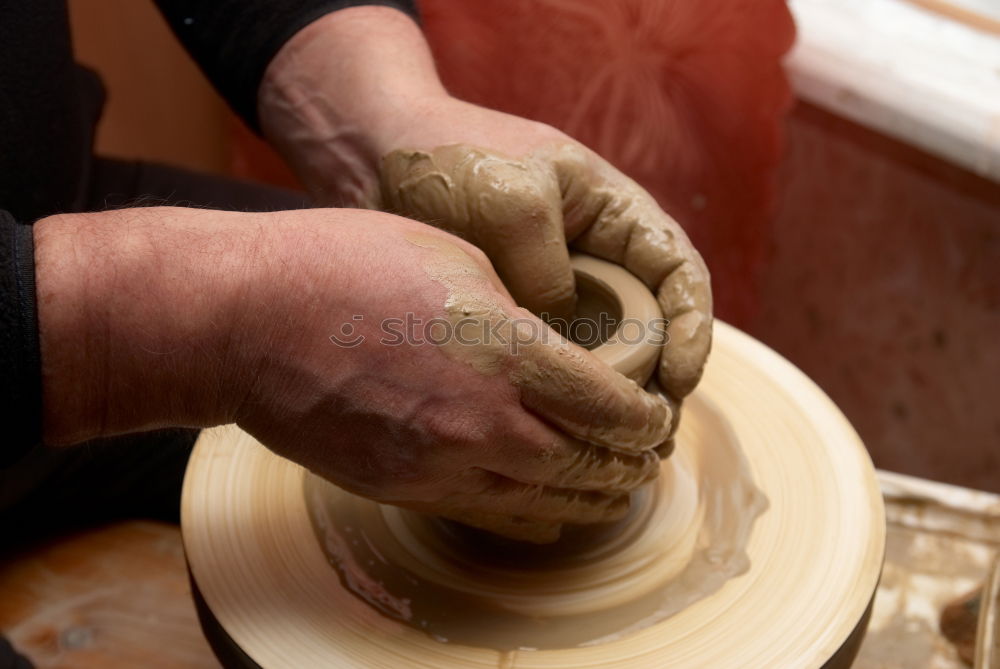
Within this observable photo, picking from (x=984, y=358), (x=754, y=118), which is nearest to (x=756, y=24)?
(x=754, y=118)

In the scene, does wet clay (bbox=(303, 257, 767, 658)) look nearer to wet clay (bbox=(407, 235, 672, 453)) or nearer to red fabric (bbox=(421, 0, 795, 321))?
wet clay (bbox=(407, 235, 672, 453))

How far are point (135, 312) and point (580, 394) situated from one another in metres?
0.37

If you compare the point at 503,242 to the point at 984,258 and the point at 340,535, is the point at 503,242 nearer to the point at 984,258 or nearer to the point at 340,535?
the point at 340,535

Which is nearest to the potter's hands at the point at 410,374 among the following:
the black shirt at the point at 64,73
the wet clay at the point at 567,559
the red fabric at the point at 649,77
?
the wet clay at the point at 567,559

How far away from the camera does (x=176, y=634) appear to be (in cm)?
123

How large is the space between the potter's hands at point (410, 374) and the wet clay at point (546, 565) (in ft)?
0.45

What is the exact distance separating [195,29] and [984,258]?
146 centimetres

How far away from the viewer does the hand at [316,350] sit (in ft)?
2.64

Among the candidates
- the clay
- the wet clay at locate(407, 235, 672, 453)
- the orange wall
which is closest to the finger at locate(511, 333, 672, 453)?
the wet clay at locate(407, 235, 672, 453)

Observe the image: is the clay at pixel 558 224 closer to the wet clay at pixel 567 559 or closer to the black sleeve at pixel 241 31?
the wet clay at pixel 567 559

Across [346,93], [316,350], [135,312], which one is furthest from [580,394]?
[346,93]

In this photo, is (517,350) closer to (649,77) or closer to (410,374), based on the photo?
(410,374)

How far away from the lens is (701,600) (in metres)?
0.94

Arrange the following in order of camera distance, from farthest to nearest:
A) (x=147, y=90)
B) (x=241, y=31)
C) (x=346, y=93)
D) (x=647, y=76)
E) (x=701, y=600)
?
1. (x=147, y=90)
2. (x=647, y=76)
3. (x=241, y=31)
4. (x=346, y=93)
5. (x=701, y=600)
